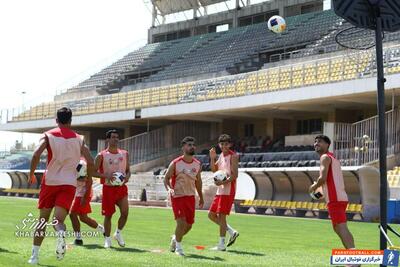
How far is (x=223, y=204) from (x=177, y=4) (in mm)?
53876

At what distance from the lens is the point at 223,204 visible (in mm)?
13180

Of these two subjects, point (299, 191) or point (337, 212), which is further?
point (299, 191)

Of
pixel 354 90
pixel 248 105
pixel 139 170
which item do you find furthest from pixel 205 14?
pixel 354 90

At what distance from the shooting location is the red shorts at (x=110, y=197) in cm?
1270

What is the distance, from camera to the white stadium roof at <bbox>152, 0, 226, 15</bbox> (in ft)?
208

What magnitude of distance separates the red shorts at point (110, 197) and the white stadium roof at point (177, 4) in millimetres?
50315

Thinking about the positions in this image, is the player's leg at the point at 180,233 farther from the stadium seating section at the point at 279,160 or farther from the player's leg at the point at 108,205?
the stadium seating section at the point at 279,160

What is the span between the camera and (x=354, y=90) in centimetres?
3347

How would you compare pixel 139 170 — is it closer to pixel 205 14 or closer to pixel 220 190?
pixel 205 14

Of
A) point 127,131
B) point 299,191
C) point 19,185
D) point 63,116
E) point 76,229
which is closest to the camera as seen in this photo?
point 63,116

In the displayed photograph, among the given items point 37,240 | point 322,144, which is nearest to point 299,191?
point 322,144

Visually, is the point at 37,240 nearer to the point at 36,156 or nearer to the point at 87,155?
the point at 36,156

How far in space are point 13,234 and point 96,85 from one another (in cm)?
4592

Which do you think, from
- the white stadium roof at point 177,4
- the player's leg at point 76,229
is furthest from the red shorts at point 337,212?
the white stadium roof at point 177,4
